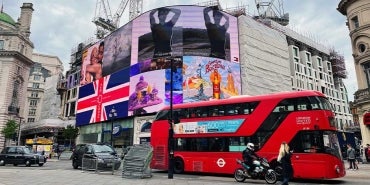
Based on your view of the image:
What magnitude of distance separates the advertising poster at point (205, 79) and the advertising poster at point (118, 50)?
38.0 feet

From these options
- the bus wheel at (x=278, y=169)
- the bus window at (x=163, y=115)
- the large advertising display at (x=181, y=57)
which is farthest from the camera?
the large advertising display at (x=181, y=57)

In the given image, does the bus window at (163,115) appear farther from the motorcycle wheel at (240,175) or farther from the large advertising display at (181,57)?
the large advertising display at (181,57)

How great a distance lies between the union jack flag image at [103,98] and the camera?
48.4 meters

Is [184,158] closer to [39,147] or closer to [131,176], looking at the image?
[131,176]

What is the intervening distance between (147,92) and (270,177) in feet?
106

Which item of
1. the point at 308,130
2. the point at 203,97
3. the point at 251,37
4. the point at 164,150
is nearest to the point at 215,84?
the point at 203,97

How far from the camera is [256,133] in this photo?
15.6 metres

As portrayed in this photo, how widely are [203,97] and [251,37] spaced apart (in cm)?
1579

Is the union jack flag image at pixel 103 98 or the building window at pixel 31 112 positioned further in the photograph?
the building window at pixel 31 112

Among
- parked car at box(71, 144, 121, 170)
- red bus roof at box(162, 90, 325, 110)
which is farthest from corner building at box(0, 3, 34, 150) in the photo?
red bus roof at box(162, 90, 325, 110)

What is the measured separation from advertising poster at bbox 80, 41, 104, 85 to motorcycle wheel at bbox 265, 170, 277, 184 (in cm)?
4743

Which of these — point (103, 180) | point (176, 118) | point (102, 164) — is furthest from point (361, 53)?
point (103, 180)

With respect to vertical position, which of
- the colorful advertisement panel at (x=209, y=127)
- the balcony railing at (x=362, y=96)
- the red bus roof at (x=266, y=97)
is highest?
the balcony railing at (x=362, y=96)

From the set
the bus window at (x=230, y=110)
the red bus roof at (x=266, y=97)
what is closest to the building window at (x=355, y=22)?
the red bus roof at (x=266, y=97)
